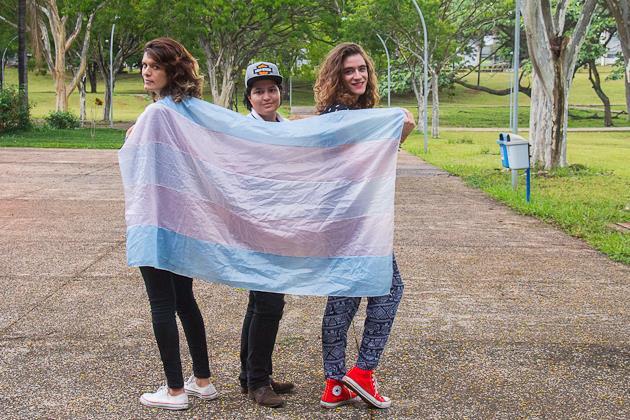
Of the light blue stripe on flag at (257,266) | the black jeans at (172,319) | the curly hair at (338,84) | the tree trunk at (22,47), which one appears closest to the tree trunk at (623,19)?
the curly hair at (338,84)

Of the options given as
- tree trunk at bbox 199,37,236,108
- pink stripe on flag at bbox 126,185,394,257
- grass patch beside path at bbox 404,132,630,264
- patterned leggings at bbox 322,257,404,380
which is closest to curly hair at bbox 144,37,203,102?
pink stripe on flag at bbox 126,185,394,257

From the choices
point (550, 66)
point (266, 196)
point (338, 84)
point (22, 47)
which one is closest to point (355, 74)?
point (338, 84)

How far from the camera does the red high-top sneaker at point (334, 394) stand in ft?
13.2

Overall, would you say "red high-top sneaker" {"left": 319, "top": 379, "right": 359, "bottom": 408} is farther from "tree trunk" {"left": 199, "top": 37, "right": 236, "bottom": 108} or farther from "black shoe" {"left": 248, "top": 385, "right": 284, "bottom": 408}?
"tree trunk" {"left": 199, "top": 37, "right": 236, "bottom": 108}

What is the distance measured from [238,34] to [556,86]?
21.5 metres

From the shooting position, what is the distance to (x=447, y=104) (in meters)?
70.9

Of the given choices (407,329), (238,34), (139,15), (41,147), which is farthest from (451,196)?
(139,15)

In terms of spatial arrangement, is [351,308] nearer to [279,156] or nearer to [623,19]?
[279,156]

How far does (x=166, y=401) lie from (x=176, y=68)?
58.6 inches

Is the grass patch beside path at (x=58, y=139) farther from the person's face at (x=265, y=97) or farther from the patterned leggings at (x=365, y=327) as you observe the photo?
the patterned leggings at (x=365, y=327)

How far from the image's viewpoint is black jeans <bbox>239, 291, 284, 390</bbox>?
396cm

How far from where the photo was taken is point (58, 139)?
2861 centimetres

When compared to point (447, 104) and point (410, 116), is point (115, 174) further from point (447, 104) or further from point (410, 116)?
point (447, 104)

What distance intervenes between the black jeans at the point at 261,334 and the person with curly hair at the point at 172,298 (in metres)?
0.25
